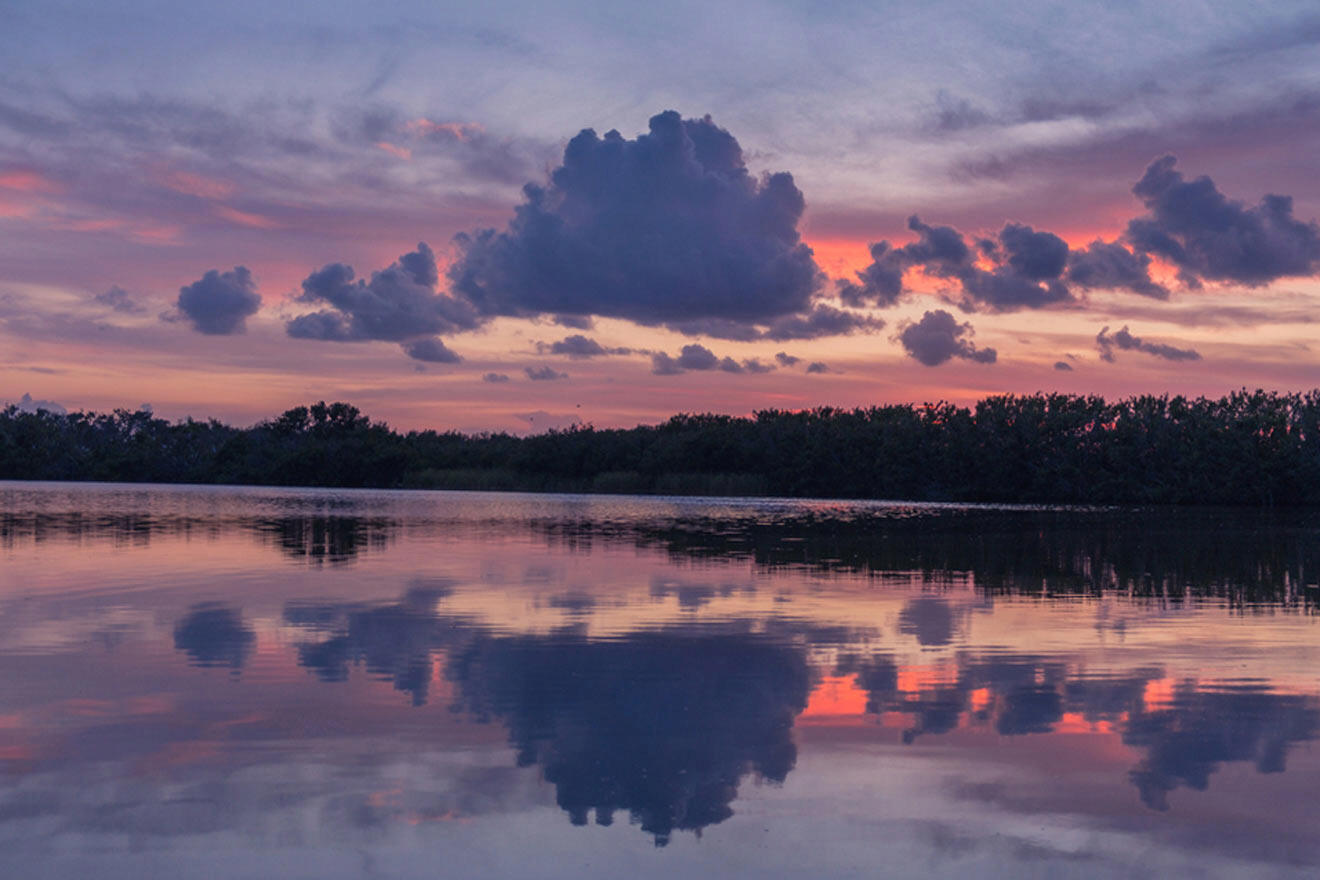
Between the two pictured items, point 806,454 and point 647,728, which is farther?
point 806,454

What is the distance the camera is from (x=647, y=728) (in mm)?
10609

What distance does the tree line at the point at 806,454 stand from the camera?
107375mm

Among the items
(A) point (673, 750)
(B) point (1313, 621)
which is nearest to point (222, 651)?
(A) point (673, 750)

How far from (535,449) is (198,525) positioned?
Answer: 10215 centimetres

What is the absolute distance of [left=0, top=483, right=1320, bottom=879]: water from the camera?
7.36m

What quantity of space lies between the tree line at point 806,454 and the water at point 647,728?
92.6 meters

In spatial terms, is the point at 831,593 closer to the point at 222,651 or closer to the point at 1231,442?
the point at 222,651

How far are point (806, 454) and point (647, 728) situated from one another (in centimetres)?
11888

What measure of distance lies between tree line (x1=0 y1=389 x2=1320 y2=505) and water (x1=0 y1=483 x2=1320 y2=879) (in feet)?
304

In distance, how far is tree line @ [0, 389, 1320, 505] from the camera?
107 m

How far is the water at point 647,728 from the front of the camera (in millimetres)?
7363

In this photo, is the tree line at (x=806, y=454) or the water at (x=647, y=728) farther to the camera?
the tree line at (x=806, y=454)

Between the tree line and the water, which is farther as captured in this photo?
the tree line

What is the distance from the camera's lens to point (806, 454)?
128375mm
